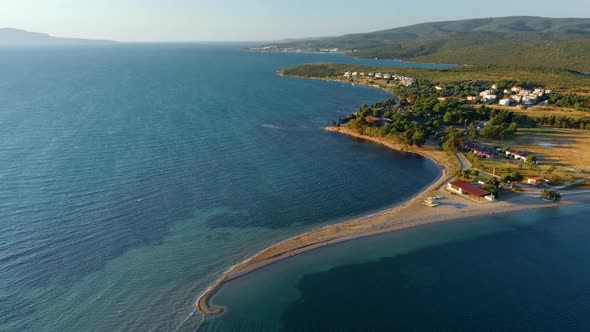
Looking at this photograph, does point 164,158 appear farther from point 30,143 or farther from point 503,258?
point 503,258

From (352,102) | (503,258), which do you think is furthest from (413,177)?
(352,102)

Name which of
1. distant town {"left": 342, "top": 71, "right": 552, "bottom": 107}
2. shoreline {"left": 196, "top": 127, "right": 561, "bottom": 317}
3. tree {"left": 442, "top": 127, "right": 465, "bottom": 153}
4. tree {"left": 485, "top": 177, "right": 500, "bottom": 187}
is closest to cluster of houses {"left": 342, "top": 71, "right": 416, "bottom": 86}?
distant town {"left": 342, "top": 71, "right": 552, "bottom": 107}

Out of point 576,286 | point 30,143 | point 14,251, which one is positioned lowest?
point 576,286

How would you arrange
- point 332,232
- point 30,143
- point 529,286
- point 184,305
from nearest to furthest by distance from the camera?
point 184,305 → point 529,286 → point 332,232 → point 30,143

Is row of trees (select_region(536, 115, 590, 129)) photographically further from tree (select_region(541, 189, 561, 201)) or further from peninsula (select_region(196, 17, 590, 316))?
tree (select_region(541, 189, 561, 201))

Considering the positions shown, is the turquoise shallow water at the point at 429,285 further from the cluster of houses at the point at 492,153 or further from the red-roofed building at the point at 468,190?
the cluster of houses at the point at 492,153

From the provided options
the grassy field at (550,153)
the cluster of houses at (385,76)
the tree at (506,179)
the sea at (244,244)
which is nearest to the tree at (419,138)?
the sea at (244,244)

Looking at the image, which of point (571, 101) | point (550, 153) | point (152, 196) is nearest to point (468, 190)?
point (550, 153)
